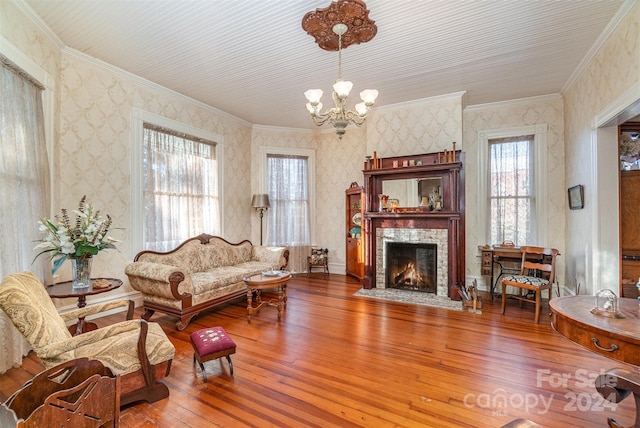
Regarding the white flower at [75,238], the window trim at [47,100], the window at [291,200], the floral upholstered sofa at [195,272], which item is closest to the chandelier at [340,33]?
the white flower at [75,238]

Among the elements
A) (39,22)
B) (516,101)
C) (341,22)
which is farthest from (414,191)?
(39,22)

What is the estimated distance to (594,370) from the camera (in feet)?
7.91

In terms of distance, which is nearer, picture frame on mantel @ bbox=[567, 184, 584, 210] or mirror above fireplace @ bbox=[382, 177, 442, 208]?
picture frame on mantel @ bbox=[567, 184, 584, 210]

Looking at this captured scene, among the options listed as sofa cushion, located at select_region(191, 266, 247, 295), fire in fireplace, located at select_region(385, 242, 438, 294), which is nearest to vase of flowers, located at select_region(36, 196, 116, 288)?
sofa cushion, located at select_region(191, 266, 247, 295)

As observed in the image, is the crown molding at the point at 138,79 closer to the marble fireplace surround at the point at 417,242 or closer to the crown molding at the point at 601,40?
the marble fireplace surround at the point at 417,242

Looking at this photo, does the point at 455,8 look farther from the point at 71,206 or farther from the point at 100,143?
the point at 71,206

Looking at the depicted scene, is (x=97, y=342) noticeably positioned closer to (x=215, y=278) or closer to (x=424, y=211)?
(x=215, y=278)

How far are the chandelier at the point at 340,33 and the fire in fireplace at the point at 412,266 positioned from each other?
2.83m

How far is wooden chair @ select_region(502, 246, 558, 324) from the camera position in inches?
140

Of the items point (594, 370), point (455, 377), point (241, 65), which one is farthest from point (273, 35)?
point (594, 370)

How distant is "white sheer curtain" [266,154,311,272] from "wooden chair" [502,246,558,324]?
3.94 metres

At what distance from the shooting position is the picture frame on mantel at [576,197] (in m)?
3.65

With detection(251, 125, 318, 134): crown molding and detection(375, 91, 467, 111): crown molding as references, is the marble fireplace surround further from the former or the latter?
detection(251, 125, 318, 134): crown molding

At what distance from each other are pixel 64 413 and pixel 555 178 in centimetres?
619
